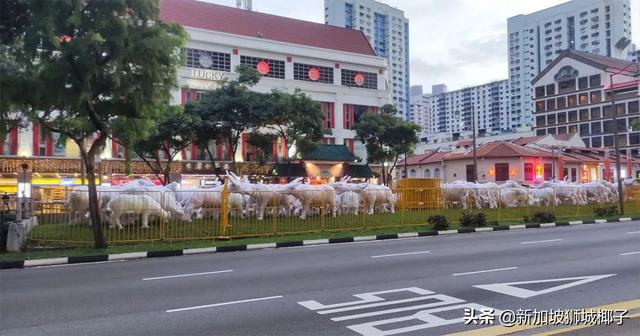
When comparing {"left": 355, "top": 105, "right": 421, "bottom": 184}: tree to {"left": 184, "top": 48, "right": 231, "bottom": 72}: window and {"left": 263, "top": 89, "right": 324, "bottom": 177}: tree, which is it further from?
{"left": 184, "top": 48, "right": 231, "bottom": 72}: window

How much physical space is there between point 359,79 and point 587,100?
47.7m

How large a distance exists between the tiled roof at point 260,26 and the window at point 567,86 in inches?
1756

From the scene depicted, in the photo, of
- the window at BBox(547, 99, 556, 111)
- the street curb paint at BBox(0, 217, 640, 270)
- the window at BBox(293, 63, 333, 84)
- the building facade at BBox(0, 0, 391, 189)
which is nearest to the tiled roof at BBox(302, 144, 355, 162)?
the building facade at BBox(0, 0, 391, 189)

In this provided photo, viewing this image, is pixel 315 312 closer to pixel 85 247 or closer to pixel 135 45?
pixel 135 45

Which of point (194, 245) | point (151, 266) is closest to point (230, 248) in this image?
point (194, 245)

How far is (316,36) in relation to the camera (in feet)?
162

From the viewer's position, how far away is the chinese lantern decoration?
158 ft

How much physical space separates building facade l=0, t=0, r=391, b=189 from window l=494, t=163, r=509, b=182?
39.7ft

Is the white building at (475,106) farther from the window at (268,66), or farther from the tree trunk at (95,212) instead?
the tree trunk at (95,212)

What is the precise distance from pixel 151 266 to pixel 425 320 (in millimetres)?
6813

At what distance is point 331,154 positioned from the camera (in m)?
42.6

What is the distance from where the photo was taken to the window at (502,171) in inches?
1892

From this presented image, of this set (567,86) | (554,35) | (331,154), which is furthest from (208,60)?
(554,35)

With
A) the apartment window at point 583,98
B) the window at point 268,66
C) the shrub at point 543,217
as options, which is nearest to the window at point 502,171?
the window at point 268,66
